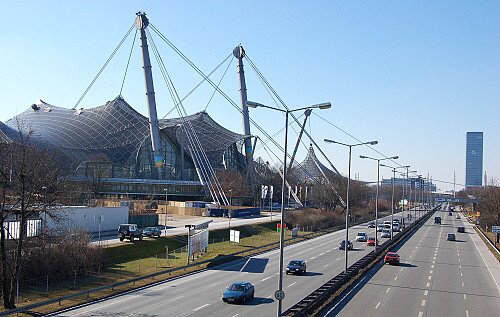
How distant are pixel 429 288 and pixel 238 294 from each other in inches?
556

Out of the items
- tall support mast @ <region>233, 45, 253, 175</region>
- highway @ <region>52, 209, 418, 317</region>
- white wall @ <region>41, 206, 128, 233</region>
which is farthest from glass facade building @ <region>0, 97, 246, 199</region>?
highway @ <region>52, 209, 418, 317</region>

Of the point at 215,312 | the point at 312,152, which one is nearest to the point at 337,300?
the point at 215,312

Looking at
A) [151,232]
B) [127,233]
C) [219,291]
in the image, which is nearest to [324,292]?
[219,291]

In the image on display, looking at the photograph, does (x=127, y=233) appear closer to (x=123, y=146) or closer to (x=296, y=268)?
(x=296, y=268)

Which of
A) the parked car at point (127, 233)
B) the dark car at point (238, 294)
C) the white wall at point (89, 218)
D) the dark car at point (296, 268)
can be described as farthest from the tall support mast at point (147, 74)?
the dark car at point (238, 294)

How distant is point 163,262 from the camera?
4156 cm

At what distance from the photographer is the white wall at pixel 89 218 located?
43562 mm

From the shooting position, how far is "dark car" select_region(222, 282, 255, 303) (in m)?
26.0

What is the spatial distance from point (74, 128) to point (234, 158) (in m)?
Answer: 42.2

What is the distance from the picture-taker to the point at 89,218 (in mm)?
49031

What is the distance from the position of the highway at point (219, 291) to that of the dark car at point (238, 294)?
333mm

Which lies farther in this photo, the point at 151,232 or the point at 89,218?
the point at 151,232

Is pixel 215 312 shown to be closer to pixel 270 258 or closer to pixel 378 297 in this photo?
pixel 378 297

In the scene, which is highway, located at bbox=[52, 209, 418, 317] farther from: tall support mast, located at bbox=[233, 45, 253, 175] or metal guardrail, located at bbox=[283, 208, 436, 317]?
tall support mast, located at bbox=[233, 45, 253, 175]
